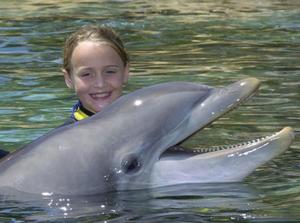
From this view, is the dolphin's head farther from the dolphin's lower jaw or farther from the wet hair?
the wet hair

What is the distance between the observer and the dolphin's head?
6.88 m

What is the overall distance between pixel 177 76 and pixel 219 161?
21.8ft

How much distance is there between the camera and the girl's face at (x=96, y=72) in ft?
27.3

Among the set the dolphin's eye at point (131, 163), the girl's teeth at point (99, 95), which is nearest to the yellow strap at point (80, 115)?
the girl's teeth at point (99, 95)

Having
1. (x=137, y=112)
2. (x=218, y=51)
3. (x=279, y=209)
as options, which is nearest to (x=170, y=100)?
(x=137, y=112)

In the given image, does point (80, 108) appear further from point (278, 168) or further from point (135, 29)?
point (135, 29)

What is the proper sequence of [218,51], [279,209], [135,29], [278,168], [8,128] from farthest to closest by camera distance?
1. [135,29]
2. [218,51]
3. [8,128]
4. [278,168]
5. [279,209]

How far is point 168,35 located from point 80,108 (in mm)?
9171

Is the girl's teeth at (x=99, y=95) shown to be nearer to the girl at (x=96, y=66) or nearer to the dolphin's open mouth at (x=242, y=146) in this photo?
the girl at (x=96, y=66)

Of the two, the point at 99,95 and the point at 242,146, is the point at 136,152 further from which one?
the point at 99,95

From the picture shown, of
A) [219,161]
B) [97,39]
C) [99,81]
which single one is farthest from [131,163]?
[97,39]

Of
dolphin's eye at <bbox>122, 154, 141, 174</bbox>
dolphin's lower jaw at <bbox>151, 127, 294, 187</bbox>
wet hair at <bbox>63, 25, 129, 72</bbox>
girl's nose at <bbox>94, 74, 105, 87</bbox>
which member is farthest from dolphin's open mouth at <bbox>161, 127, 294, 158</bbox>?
wet hair at <bbox>63, 25, 129, 72</bbox>

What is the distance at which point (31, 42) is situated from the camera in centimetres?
1728

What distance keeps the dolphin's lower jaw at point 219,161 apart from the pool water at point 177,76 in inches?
4.0
